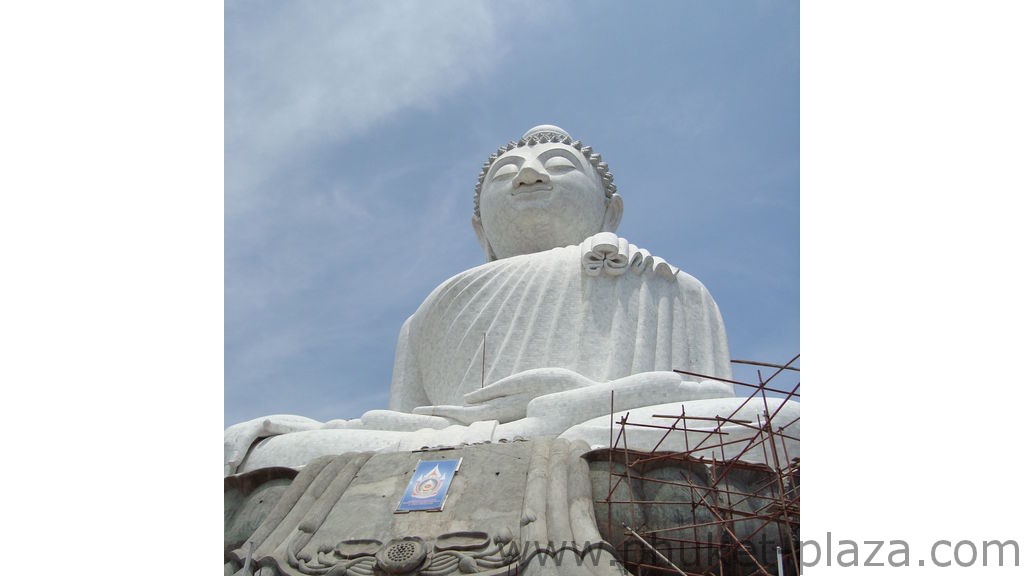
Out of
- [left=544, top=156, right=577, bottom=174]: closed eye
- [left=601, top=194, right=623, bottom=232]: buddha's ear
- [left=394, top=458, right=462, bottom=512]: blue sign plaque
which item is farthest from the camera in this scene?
[left=601, top=194, right=623, bottom=232]: buddha's ear

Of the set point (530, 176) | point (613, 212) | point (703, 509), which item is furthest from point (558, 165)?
point (703, 509)

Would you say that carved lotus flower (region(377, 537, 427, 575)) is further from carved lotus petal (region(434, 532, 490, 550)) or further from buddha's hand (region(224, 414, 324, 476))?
buddha's hand (region(224, 414, 324, 476))

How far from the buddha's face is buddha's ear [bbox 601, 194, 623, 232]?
39 cm

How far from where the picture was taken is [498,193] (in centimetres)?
966

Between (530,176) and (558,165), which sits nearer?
(530,176)

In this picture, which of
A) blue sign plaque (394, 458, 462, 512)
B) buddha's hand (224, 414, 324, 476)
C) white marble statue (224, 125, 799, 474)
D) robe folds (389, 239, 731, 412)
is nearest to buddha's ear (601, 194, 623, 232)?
white marble statue (224, 125, 799, 474)

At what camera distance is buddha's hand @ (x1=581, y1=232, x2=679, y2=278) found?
829 centimetres

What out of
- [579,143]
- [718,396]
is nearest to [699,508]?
[718,396]

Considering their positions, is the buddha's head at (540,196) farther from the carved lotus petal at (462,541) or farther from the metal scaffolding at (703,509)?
the carved lotus petal at (462,541)

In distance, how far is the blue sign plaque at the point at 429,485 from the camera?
513cm

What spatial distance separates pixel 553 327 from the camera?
8.11 metres

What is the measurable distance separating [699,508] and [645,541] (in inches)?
25.0

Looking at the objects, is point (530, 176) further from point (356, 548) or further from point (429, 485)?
point (356, 548)

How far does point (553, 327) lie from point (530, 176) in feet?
6.56
